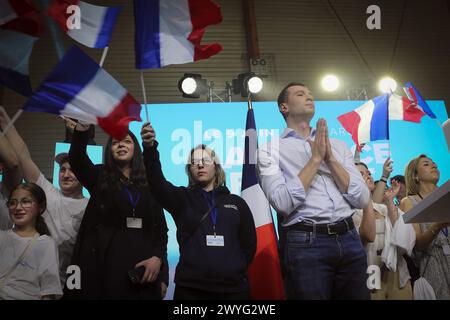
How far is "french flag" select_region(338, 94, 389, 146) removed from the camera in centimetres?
342

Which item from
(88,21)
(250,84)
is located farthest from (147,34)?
(250,84)

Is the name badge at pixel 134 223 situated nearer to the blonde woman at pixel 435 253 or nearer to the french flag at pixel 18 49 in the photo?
the french flag at pixel 18 49

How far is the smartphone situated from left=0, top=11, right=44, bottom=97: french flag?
1.04 meters

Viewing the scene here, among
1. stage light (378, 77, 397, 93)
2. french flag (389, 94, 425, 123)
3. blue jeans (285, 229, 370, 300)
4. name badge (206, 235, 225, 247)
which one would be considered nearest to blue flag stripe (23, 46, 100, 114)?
name badge (206, 235, 225, 247)

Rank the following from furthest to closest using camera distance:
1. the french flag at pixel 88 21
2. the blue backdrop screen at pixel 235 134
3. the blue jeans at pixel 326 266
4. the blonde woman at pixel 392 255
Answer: the blue backdrop screen at pixel 235 134 < the blonde woman at pixel 392 255 < the french flag at pixel 88 21 < the blue jeans at pixel 326 266

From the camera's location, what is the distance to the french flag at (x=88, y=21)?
92.9 inches

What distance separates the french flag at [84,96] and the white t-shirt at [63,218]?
34.0 inches

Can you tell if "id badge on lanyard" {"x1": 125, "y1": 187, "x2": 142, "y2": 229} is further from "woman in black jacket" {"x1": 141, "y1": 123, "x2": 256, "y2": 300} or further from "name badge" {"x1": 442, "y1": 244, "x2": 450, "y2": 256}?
"name badge" {"x1": 442, "y1": 244, "x2": 450, "y2": 256}

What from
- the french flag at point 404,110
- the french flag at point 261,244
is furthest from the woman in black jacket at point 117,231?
the french flag at point 404,110

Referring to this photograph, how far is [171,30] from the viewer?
94.6 inches

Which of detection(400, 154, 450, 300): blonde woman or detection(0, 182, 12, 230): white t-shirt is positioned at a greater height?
detection(0, 182, 12, 230): white t-shirt

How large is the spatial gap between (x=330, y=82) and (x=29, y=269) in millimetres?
4383

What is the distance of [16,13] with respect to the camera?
235 centimetres
